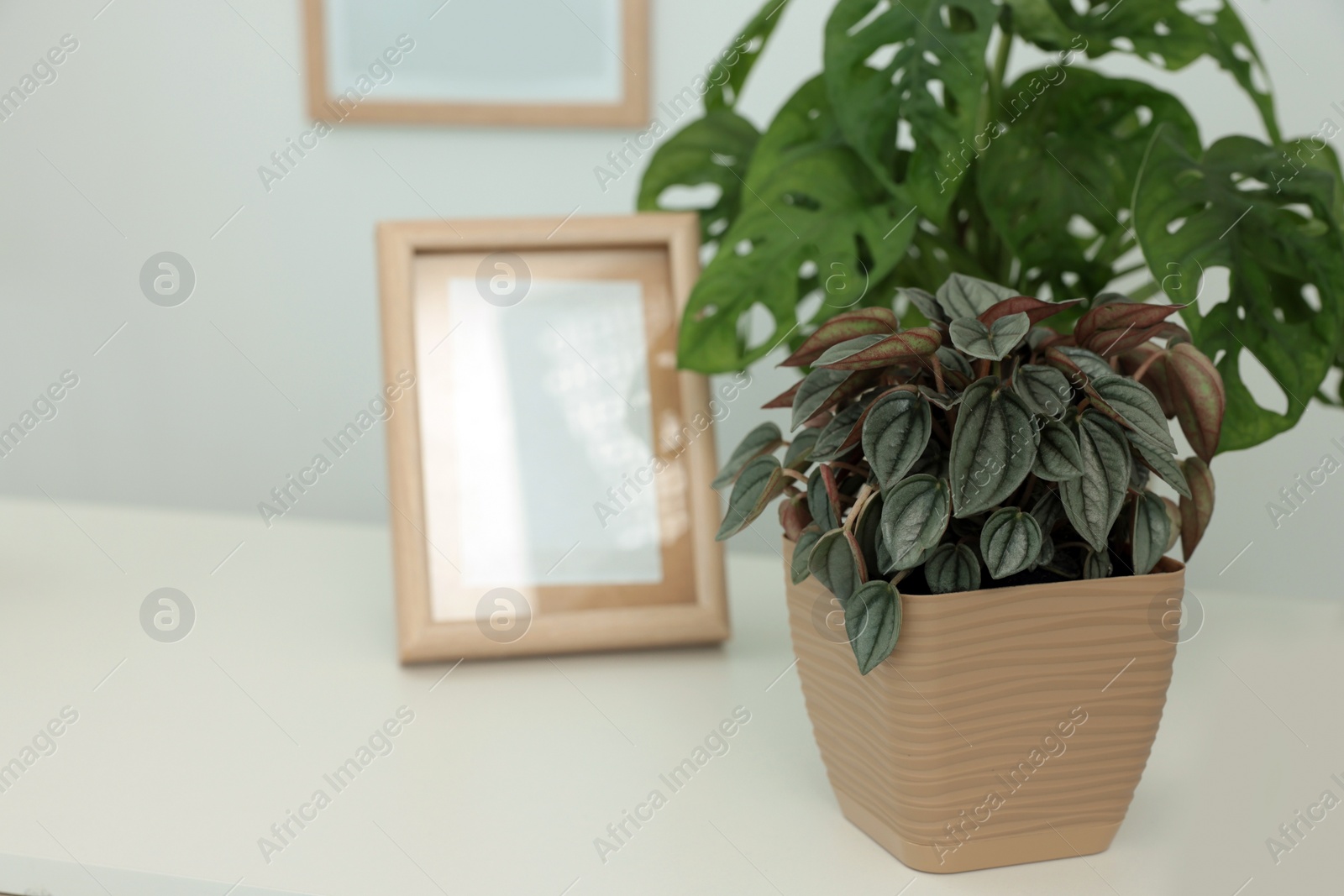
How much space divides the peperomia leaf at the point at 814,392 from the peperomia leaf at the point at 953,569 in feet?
0.36

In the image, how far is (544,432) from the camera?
3.29 feet

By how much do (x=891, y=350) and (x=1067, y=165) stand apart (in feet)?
1.53

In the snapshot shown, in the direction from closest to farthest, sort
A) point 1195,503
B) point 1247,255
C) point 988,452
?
point 988,452, point 1195,503, point 1247,255

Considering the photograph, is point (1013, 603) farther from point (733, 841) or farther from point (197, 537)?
point (197, 537)

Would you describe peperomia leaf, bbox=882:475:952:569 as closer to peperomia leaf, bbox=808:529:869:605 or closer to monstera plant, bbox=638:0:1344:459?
peperomia leaf, bbox=808:529:869:605

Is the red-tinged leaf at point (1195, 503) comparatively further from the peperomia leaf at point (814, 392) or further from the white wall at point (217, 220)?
the white wall at point (217, 220)

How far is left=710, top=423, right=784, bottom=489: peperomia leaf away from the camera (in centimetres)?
73

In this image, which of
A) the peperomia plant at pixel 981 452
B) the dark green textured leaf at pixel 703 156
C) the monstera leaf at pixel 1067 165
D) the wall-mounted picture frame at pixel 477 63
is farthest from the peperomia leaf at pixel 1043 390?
the wall-mounted picture frame at pixel 477 63

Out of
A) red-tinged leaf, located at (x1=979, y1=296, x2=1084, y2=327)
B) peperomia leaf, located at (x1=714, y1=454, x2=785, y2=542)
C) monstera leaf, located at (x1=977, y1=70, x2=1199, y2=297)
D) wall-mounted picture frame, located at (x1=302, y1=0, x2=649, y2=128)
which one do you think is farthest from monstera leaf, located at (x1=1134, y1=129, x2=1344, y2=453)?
wall-mounted picture frame, located at (x1=302, y1=0, x2=649, y2=128)

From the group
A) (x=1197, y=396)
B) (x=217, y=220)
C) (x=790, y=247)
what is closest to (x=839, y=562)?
(x=1197, y=396)

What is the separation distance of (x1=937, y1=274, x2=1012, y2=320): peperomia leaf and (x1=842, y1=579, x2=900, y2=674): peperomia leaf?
0.17 meters

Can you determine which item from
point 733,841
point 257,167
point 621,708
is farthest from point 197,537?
point 733,841

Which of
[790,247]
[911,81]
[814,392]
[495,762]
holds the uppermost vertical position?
[911,81]

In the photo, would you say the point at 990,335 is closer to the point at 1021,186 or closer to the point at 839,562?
the point at 839,562
